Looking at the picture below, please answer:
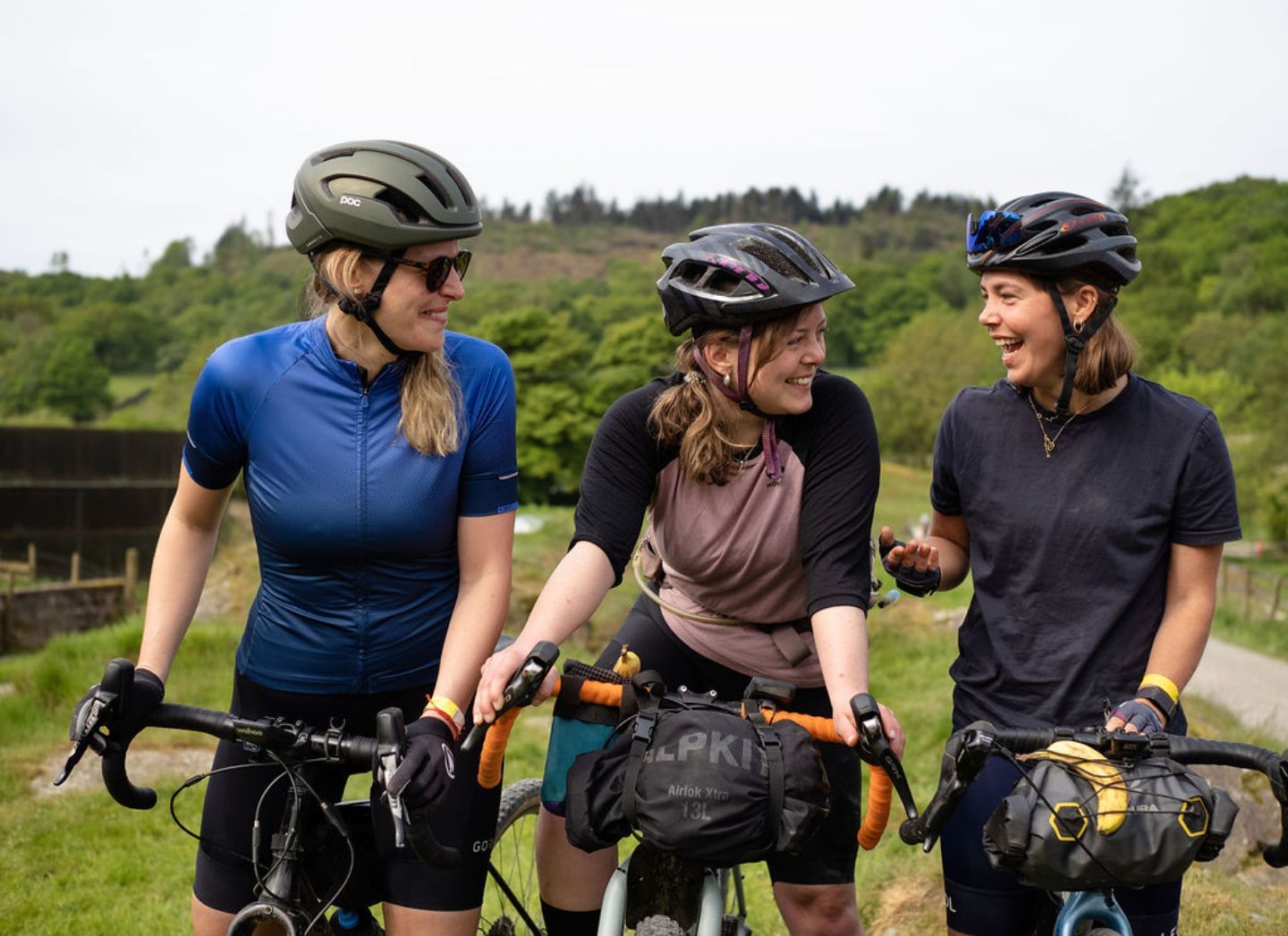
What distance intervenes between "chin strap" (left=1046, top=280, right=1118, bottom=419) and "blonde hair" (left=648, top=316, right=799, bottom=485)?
2.40 feet

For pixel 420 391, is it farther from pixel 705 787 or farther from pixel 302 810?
pixel 705 787

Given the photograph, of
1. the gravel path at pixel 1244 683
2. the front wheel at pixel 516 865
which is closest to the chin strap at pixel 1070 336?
the front wheel at pixel 516 865

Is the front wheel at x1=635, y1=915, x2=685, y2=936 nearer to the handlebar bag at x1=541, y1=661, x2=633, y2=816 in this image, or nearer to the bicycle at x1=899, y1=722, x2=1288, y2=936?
the handlebar bag at x1=541, y1=661, x2=633, y2=816

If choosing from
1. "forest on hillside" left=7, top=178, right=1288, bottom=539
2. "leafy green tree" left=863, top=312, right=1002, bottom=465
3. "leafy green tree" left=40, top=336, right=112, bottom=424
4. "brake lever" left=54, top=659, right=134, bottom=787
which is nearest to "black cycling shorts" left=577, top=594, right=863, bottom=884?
"brake lever" left=54, top=659, right=134, bottom=787

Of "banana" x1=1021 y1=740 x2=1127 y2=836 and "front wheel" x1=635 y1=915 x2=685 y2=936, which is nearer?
"banana" x1=1021 y1=740 x2=1127 y2=836

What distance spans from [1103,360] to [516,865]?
289 centimetres

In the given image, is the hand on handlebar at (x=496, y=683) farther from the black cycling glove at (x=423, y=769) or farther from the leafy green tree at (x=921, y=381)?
the leafy green tree at (x=921, y=381)

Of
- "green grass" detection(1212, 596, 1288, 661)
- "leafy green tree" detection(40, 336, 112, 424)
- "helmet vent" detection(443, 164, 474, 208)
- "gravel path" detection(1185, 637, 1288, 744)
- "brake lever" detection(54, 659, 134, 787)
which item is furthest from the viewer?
"leafy green tree" detection(40, 336, 112, 424)

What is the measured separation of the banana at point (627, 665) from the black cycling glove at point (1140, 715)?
1.24 m

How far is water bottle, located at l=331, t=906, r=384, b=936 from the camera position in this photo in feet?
12.3

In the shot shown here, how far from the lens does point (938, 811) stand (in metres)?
2.92

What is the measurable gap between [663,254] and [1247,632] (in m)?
29.6

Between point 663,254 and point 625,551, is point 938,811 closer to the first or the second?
point 625,551

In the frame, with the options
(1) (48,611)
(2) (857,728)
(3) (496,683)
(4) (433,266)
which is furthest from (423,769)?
(1) (48,611)
